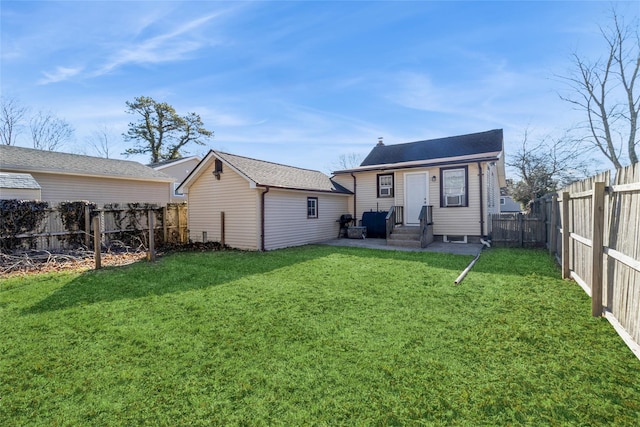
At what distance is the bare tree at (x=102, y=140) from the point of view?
29.7 m

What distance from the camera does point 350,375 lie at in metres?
2.63

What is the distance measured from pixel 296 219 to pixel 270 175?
6.40ft

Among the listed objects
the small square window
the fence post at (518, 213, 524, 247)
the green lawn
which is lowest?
the green lawn

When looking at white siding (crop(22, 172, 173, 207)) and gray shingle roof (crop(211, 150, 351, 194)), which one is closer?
gray shingle roof (crop(211, 150, 351, 194))

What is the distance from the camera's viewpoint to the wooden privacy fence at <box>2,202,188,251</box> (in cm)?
873

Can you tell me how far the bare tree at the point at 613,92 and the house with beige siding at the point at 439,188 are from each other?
10.6 metres

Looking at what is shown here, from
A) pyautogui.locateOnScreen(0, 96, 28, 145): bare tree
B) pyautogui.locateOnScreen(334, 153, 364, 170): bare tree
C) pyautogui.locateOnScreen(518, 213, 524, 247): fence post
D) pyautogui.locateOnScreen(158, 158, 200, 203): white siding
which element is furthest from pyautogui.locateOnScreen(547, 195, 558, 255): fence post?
pyautogui.locateOnScreen(0, 96, 28, 145): bare tree

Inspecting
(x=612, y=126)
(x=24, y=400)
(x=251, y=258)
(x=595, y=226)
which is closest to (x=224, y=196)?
(x=251, y=258)

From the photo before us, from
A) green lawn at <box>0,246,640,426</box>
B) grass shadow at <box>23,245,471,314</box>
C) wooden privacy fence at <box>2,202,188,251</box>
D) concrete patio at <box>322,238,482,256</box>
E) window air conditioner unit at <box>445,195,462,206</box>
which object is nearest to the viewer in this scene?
green lawn at <box>0,246,640,426</box>

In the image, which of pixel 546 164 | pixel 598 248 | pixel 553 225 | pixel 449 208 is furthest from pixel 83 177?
pixel 546 164

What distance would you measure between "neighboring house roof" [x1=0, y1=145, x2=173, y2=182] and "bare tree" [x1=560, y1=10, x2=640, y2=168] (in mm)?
26762

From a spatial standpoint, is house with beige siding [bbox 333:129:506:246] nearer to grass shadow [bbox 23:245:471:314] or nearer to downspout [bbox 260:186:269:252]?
grass shadow [bbox 23:245:471:314]

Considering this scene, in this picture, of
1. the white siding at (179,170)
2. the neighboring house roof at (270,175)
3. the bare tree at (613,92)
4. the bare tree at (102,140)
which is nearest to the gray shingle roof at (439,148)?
the neighboring house roof at (270,175)

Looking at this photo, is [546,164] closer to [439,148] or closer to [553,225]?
[439,148]
